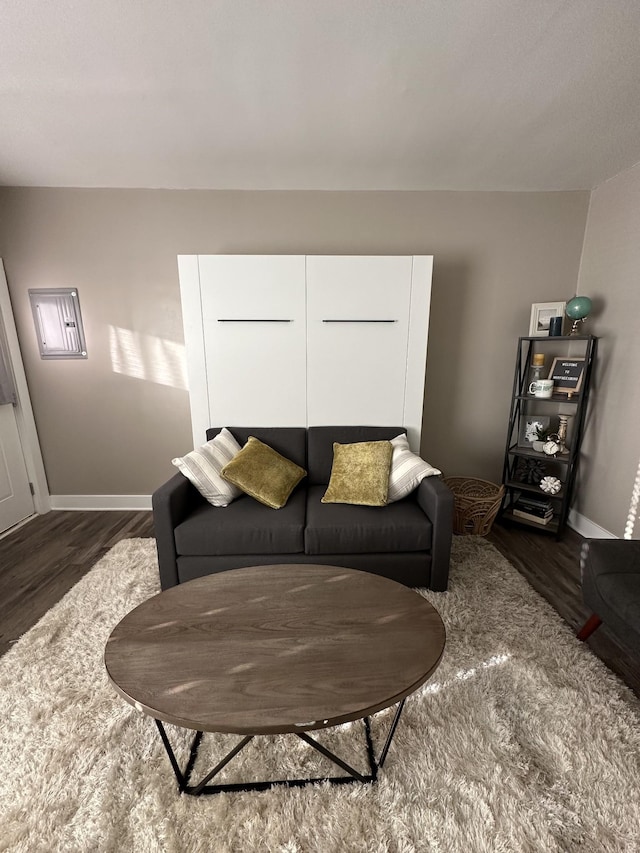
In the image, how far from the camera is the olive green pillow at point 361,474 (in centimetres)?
223

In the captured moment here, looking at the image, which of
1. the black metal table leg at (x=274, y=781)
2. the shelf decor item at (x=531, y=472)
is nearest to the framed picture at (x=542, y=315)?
the shelf decor item at (x=531, y=472)

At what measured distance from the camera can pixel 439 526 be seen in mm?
1996

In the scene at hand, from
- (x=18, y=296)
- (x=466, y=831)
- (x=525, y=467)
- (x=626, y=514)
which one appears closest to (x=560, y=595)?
(x=626, y=514)

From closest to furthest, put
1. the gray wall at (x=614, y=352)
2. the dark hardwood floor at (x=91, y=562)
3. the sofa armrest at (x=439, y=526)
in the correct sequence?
the dark hardwood floor at (x=91, y=562), the sofa armrest at (x=439, y=526), the gray wall at (x=614, y=352)

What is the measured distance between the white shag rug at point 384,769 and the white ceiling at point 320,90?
259 cm

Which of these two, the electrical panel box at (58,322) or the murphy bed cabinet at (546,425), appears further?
the electrical panel box at (58,322)

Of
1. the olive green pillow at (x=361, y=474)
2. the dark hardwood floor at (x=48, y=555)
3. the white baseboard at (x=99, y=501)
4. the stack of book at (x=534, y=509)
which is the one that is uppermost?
the olive green pillow at (x=361, y=474)

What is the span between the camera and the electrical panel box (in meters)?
2.91

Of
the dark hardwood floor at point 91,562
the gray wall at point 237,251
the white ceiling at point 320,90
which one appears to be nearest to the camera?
the white ceiling at point 320,90

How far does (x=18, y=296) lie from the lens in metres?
2.92

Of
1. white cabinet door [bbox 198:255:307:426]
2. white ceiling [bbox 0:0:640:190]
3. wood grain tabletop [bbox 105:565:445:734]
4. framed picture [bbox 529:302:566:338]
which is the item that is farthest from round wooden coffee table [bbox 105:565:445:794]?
framed picture [bbox 529:302:566:338]

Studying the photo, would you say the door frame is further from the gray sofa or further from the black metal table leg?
the black metal table leg

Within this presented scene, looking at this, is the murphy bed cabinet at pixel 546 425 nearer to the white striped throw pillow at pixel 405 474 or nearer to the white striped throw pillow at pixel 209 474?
the white striped throw pillow at pixel 405 474

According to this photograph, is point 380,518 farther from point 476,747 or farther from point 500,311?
point 500,311
